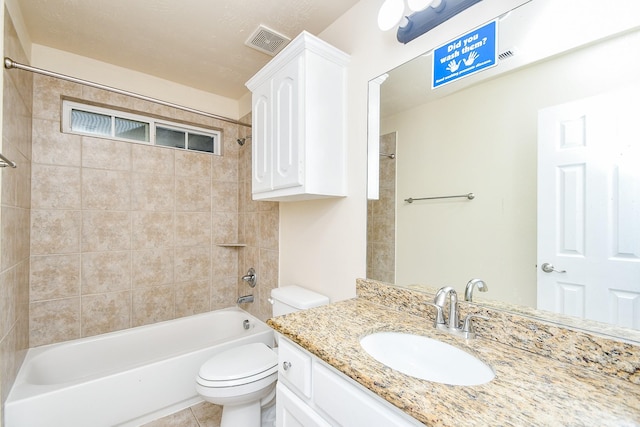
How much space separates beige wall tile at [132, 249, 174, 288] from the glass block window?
932 millimetres

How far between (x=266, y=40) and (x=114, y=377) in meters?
2.20

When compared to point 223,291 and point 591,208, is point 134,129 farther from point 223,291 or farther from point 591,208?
point 591,208

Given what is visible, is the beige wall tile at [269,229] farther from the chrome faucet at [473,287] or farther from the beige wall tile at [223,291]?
the chrome faucet at [473,287]

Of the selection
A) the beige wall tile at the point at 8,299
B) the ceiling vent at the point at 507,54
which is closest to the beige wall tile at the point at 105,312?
the beige wall tile at the point at 8,299

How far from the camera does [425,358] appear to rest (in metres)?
0.93

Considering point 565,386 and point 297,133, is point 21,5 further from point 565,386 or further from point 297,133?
point 565,386

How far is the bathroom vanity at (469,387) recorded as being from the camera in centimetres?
56

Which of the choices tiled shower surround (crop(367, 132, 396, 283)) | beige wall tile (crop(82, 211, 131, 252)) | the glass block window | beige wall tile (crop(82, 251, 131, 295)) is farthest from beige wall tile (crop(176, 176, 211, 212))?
tiled shower surround (crop(367, 132, 396, 283))

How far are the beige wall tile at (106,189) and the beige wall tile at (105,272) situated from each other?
1.20ft

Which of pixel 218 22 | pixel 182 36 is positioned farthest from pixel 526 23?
pixel 182 36

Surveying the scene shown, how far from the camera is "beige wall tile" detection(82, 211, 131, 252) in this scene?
1977 mm

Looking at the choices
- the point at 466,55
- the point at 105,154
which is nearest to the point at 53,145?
the point at 105,154

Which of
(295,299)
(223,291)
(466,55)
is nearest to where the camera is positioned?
(466,55)

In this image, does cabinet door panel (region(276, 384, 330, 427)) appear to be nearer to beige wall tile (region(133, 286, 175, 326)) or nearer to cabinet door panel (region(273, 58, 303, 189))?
cabinet door panel (region(273, 58, 303, 189))
